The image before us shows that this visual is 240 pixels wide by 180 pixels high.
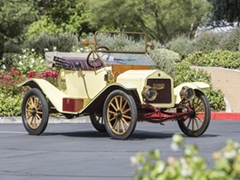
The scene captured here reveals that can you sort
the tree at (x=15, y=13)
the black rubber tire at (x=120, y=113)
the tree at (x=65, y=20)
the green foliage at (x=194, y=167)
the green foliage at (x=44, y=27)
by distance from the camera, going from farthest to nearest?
the green foliage at (x=44, y=27), the tree at (x=65, y=20), the tree at (x=15, y=13), the black rubber tire at (x=120, y=113), the green foliage at (x=194, y=167)

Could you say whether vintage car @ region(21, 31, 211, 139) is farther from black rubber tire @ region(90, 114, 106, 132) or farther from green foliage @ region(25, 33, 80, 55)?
green foliage @ region(25, 33, 80, 55)

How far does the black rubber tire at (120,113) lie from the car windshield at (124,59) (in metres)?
1.05

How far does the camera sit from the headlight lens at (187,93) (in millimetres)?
12859

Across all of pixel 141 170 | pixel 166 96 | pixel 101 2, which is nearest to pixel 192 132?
pixel 166 96

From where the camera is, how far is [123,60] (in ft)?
45.1

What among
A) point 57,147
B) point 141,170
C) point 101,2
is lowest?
point 57,147

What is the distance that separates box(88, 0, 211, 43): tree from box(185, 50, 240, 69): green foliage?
26538mm

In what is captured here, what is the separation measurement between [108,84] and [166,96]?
100 centimetres

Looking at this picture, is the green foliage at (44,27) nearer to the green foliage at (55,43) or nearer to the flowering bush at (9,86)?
the green foliage at (55,43)

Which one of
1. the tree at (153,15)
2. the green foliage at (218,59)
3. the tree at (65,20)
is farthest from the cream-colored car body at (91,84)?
the tree at (153,15)

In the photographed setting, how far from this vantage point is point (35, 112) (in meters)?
14.0

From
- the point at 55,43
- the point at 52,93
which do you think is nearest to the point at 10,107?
the point at 52,93

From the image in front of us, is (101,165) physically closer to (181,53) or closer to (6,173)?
(6,173)

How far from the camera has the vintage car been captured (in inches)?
496
